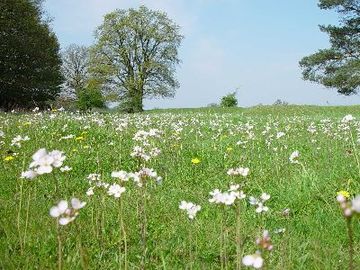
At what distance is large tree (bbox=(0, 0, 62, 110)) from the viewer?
32.9m

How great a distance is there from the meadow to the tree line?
22.2 m

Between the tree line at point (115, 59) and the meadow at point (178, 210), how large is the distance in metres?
22.2

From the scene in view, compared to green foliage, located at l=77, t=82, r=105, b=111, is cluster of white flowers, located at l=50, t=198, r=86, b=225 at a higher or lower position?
lower

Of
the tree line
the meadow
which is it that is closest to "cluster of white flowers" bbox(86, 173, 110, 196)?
the meadow

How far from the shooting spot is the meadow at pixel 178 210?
2.65 metres

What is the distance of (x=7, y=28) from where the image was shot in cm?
3272

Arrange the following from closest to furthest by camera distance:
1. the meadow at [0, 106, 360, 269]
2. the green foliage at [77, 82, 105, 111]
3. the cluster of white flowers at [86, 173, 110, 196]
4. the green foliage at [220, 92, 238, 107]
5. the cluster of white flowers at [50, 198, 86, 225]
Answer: the cluster of white flowers at [50, 198, 86, 225] → the meadow at [0, 106, 360, 269] → the cluster of white flowers at [86, 173, 110, 196] → the green foliage at [77, 82, 105, 111] → the green foliage at [220, 92, 238, 107]

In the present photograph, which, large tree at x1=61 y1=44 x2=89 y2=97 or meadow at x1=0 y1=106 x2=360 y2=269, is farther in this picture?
large tree at x1=61 y1=44 x2=89 y2=97

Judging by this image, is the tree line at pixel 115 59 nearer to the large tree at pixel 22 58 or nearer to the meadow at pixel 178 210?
the large tree at pixel 22 58

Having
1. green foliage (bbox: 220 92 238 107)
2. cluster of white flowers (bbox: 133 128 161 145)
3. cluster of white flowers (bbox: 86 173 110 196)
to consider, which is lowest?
cluster of white flowers (bbox: 86 173 110 196)

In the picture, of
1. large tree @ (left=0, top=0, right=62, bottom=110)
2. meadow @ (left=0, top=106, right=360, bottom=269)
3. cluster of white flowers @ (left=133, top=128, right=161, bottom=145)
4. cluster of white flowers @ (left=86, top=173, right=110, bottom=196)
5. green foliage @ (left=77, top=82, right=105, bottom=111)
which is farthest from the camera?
green foliage @ (left=77, top=82, right=105, bottom=111)

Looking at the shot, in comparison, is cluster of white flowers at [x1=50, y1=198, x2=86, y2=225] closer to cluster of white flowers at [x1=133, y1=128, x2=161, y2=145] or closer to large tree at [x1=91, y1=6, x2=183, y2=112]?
cluster of white flowers at [x1=133, y1=128, x2=161, y2=145]

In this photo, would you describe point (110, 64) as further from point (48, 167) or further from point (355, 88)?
point (48, 167)

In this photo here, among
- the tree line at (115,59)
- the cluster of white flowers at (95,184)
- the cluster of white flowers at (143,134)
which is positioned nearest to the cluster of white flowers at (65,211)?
the cluster of white flowers at (95,184)
